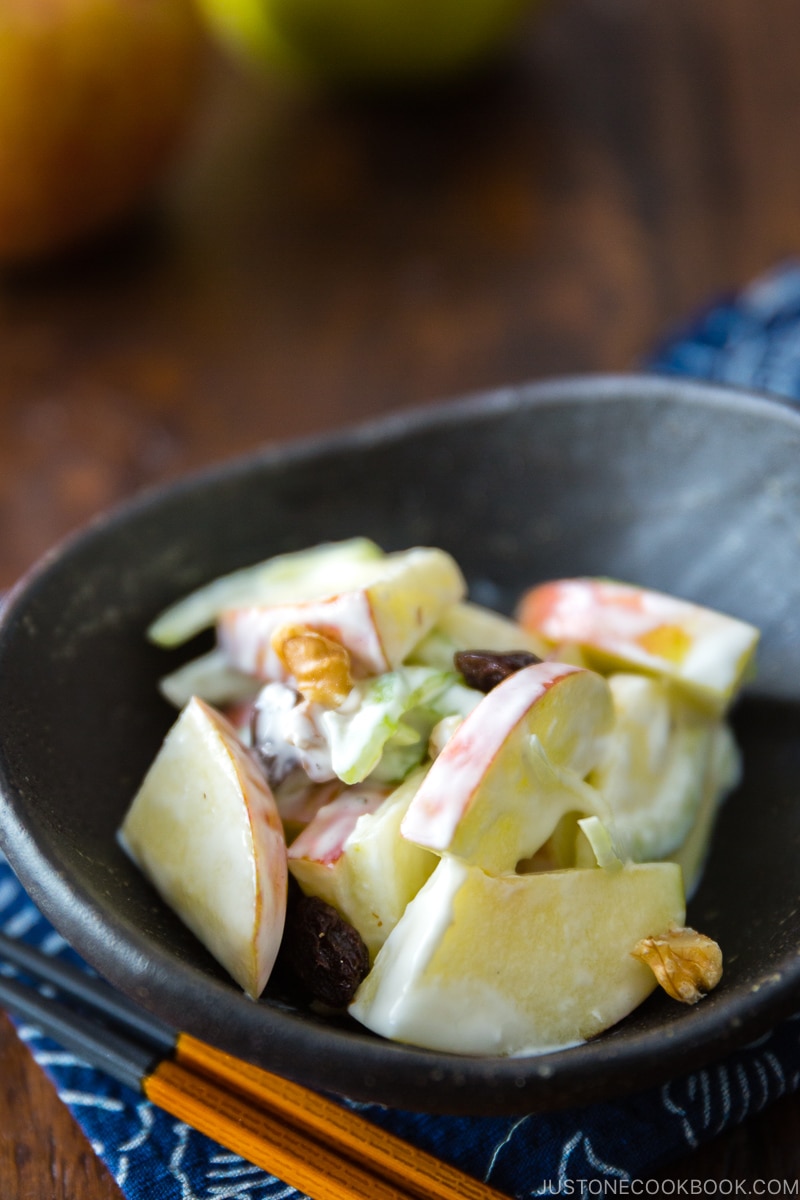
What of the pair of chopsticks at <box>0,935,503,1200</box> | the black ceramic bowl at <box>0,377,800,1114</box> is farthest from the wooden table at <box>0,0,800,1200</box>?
the pair of chopsticks at <box>0,935,503,1200</box>

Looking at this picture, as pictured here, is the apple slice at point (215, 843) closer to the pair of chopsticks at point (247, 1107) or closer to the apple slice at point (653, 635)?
the pair of chopsticks at point (247, 1107)

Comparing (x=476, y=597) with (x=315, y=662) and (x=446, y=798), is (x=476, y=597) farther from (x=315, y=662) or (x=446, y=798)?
(x=446, y=798)

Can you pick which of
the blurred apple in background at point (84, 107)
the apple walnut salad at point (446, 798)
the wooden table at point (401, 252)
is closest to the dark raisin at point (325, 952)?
the apple walnut salad at point (446, 798)

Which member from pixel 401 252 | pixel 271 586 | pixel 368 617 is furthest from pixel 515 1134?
pixel 401 252

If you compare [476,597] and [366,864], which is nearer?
[366,864]

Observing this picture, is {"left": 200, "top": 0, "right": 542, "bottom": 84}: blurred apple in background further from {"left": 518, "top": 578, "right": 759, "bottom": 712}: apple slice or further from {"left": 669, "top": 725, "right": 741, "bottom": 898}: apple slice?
{"left": 669, "top": 725, "right": 741, "bottom": 898}: apple slice

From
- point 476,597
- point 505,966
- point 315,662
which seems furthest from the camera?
point 476,597
